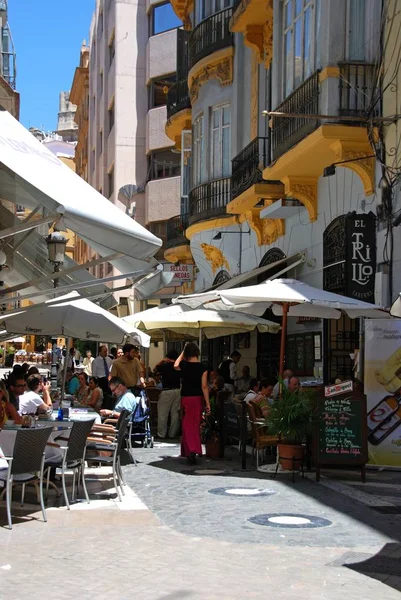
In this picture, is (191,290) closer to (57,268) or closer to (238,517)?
(57,268)

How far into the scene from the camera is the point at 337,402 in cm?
1223

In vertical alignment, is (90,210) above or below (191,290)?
below

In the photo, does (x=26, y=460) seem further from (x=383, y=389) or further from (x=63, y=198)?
(x=383, y=389)

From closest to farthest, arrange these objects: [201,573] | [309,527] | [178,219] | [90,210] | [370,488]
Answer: [201,573] → [90,210] → [309,527] → [370,488] → [178,219]

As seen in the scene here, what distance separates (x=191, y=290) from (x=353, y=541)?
24946 mm

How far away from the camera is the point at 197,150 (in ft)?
88.6

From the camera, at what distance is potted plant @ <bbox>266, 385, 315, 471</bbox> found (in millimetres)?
12375

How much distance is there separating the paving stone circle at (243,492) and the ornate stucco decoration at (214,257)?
15.1 m

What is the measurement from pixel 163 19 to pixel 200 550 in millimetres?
38551

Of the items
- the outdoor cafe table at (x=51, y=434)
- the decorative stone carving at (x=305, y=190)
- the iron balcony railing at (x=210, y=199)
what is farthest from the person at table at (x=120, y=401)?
the iron balcony railing at (x=210, y=199)

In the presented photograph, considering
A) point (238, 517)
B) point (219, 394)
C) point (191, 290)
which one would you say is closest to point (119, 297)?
point (191, 290)

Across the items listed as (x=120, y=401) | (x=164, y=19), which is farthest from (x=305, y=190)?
(x=164, y=19)

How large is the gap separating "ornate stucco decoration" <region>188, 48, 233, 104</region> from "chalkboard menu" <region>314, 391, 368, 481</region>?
14.6 metres

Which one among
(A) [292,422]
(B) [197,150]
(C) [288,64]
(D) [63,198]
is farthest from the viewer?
(B) [197,150]
